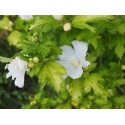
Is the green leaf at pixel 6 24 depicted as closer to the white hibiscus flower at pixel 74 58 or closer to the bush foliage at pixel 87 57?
the bush foliage at pixel 87 57

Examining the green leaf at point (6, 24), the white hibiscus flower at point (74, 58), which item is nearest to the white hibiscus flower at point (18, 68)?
the white hibiscus flower at point (74, 58)

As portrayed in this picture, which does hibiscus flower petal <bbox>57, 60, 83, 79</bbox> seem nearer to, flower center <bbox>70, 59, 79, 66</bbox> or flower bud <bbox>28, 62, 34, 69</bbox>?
flower center <bbox>70, 59, 79, 66</bbox>


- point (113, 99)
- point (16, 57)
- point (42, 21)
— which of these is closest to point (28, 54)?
point (16, 57)

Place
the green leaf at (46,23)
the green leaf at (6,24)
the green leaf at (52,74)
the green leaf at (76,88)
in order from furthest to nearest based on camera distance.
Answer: the green leaf at (6,24)
the green leaf at (76,88)
the green leaf at (46,23)
the green leaf at (52,74)

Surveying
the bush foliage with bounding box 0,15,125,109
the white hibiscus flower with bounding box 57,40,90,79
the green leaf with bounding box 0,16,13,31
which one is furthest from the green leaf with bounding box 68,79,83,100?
the green leaf with bounding box 0,16,13,31

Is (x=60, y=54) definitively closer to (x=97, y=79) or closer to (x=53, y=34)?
(x=53, y=34)

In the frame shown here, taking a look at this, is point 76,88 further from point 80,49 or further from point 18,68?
point 18,68
